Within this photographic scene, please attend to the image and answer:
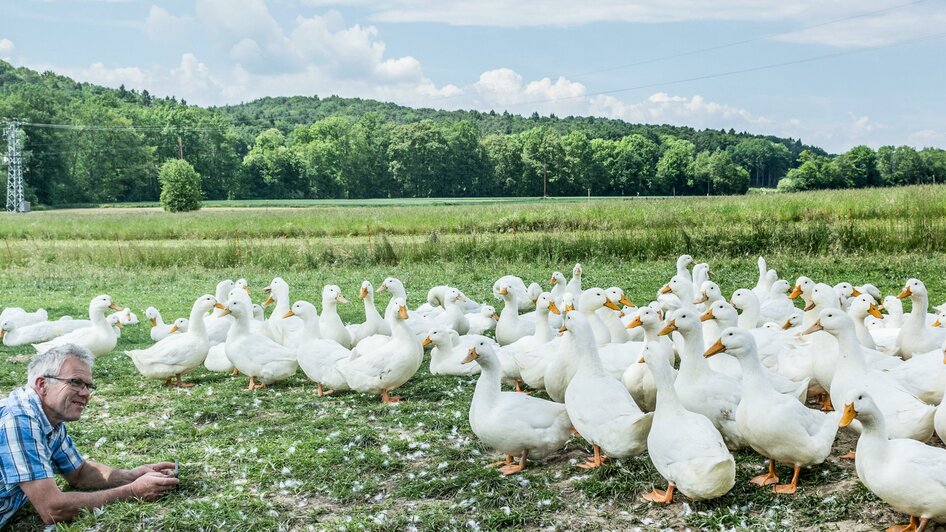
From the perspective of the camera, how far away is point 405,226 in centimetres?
2825

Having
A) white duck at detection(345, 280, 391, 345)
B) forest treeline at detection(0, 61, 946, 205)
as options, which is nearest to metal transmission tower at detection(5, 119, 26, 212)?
forest treeline at detection(0, 61, 946, 205)

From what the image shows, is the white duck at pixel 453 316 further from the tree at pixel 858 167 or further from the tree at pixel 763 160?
the tree at pixel 763 160

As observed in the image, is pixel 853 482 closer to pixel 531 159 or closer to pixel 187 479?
pixel 187 479

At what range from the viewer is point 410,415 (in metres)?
7.28

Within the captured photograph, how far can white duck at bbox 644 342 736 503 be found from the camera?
4.69 m

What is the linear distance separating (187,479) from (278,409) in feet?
6.64

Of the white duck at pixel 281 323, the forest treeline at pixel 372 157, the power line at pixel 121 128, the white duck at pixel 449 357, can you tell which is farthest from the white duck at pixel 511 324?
the power line at pixel 121 128

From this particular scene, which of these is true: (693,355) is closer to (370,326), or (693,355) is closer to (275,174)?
(370,326)

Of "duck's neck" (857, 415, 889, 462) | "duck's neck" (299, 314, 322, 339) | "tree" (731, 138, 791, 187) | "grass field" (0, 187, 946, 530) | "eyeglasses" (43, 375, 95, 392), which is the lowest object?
"grass field" (0, 187, 946, 530)

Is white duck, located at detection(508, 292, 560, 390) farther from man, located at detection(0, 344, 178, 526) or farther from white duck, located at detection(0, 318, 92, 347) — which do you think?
white duck, located at detection(0, 318, 92, 347)

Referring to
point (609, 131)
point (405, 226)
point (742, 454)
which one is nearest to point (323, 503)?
point (742, 454)

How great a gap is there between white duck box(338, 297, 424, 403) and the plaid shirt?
3273 millimetres

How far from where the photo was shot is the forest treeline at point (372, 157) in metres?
71.2

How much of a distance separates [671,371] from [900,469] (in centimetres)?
158
